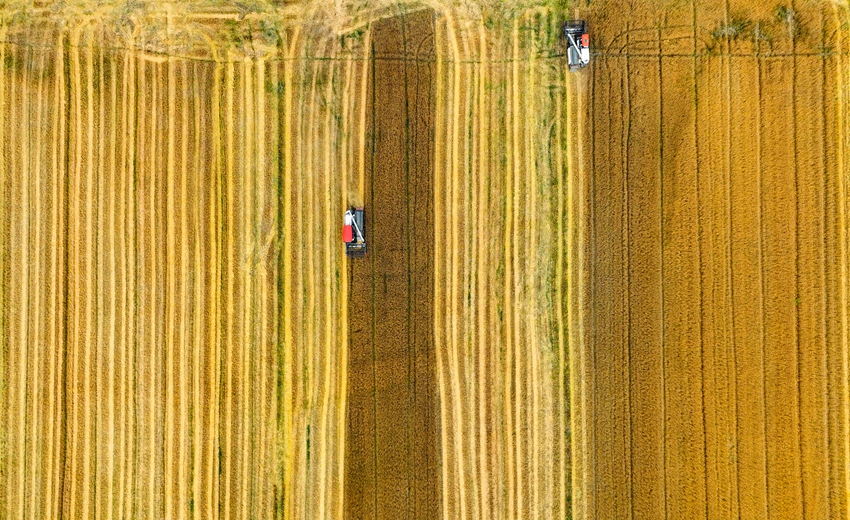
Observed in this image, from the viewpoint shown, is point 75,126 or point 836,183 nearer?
point 836,183

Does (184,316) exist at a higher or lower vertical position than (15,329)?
higher

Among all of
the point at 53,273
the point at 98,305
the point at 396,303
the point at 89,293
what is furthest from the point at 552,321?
the point at 53,273

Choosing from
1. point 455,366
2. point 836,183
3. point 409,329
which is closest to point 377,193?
point 409,329

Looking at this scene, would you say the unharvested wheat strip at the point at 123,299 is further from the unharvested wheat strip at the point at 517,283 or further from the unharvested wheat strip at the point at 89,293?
the unharvested wheat strip at the point at 517,283

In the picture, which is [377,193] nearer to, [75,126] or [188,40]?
[188,40]

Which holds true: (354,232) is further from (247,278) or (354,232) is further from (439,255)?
(247,278)

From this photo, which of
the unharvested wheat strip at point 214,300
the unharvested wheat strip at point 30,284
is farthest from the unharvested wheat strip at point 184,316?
the unharvested wheat strip at point 30,284
